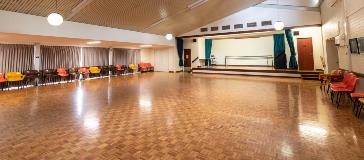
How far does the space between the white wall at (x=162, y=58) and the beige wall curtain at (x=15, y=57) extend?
28.6 ft

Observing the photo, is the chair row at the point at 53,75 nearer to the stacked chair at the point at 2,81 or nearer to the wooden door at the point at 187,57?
the stacked chair at the point at 2,81

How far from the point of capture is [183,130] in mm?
3510

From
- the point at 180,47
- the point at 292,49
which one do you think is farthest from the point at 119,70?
the point at 292,49

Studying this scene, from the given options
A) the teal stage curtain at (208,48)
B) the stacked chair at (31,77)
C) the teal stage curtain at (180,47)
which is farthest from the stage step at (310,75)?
the stacked chair at (31,77)

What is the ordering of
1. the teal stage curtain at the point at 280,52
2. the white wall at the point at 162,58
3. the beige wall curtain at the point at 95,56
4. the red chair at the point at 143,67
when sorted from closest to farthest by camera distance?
the teal stage curtain at the point at 280,52
the beige wall curtain at the point at 95,56
the white wall at the point at 162,58
the red chair at the point at 143,67

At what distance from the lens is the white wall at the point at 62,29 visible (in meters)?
6.46

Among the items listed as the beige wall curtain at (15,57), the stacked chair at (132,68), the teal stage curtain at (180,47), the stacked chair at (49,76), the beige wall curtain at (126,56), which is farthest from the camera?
the teal stage curtain at (180,47)

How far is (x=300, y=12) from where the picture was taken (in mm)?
10602

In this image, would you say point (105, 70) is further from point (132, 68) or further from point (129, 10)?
point (129, 10)

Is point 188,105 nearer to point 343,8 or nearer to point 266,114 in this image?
point 266,114

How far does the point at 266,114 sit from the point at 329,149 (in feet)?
5.71

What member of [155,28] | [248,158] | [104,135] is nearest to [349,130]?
[248,158]

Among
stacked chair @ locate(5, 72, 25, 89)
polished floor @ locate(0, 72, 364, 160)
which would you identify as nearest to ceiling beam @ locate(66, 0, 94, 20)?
polished floor @ locate(0, 72, 364, 160)

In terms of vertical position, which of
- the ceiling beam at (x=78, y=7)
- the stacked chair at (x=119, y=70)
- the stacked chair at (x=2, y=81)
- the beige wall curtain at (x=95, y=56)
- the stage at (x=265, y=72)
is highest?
the ceiling beam at (x=78, y=7)
